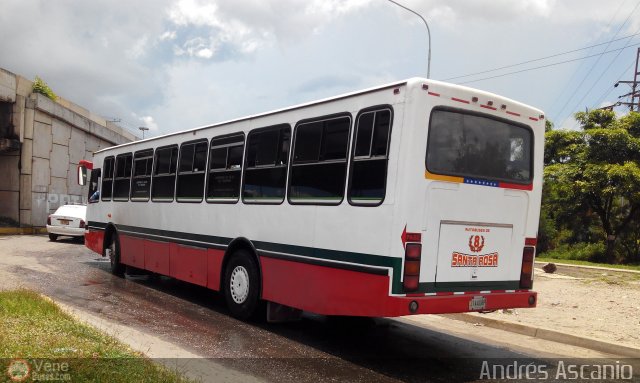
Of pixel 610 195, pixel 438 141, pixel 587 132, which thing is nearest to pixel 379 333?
pixel 438 141

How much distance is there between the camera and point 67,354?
4.60 meters

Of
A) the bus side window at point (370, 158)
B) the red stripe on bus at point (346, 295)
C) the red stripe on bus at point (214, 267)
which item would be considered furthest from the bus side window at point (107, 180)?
the bus side window at point (370, 158)

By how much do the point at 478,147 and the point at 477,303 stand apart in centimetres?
178

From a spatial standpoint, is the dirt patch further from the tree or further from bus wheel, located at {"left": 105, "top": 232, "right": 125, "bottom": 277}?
the tree

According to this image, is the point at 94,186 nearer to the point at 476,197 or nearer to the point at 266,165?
the point at 266,165

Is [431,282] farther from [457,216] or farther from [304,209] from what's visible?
[304,209]

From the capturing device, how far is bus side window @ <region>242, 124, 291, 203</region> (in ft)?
24.0

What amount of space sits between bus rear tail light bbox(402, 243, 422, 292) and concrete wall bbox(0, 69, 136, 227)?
24.2 metres

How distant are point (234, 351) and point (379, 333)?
2.38m

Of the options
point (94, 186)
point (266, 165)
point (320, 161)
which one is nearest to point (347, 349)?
point (320, 161)

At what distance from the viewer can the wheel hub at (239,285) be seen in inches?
310

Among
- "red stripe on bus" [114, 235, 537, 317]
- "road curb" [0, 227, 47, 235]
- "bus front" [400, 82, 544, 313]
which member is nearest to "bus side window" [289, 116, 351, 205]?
"red stripe on bus" [114, 235, 537, 317]

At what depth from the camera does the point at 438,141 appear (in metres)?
5.93

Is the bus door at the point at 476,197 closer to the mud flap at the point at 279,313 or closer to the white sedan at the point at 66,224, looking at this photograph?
the mud flap at the point at 279,313
